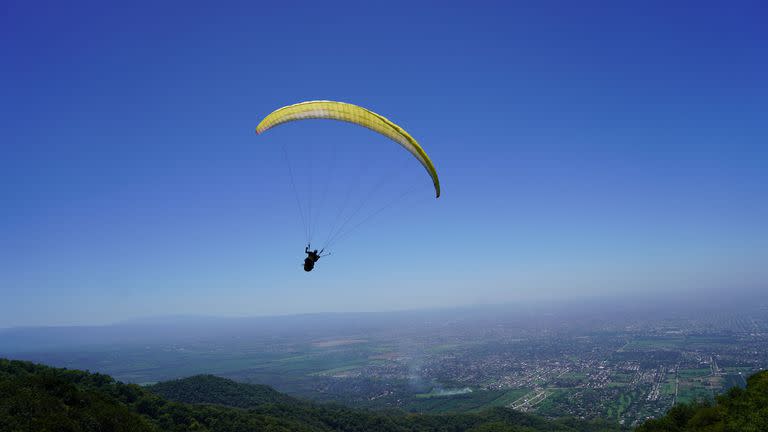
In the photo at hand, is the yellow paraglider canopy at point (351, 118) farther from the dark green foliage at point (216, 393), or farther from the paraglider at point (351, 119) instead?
the dark green foliage at point (216, 393)

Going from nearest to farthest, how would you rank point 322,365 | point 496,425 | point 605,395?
point 496,425 < point 605,395 < point 322,365

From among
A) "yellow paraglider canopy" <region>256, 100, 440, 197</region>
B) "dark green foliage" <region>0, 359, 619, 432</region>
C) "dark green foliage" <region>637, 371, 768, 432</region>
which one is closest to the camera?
"yellow paraglider canopy" <region>256, 100, 440, 197</region>

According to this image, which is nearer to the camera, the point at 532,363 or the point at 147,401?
the point at 147,401

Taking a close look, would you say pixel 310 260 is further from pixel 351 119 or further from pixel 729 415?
pixel 729 415

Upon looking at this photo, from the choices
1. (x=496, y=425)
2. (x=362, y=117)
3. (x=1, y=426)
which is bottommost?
(x=496, y=425)

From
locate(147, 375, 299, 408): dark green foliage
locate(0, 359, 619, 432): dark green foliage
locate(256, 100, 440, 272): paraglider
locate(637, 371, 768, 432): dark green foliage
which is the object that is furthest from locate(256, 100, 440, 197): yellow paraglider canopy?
locate(147, 375, 299, 408): dark green foliage

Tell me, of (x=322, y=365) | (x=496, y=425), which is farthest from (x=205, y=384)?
(x=322, y=365)

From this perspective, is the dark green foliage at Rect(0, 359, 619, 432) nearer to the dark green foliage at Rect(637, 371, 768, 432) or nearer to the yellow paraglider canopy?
the dark green foliage at Rect(637, 371, 768, 432)

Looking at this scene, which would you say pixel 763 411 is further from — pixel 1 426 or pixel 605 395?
pixel 605 395

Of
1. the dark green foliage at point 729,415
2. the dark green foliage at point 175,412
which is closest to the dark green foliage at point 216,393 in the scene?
→ the dark green foliage at point 175,412
